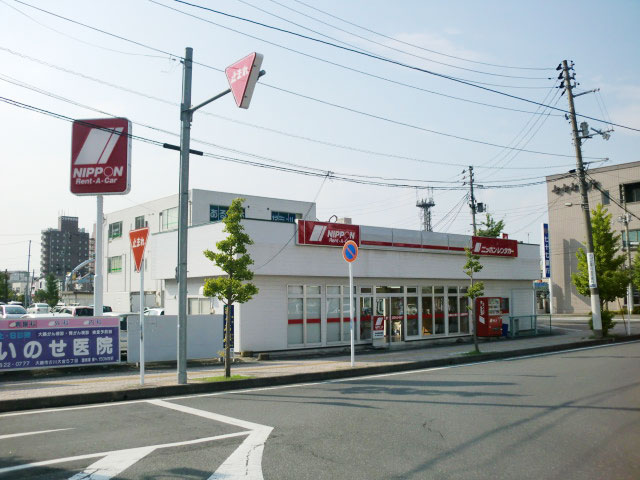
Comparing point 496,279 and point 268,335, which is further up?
point 496,279

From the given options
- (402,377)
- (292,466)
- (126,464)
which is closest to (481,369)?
(402,377)

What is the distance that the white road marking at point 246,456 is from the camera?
5742 millimetres

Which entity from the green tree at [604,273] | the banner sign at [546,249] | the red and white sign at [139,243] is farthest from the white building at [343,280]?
the banner sign at [546,249]

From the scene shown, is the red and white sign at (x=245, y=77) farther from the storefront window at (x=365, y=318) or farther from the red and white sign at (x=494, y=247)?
the red and white sign at (x=494, y=247)

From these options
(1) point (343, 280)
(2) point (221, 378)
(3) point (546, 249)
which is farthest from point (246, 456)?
(3) point (546, 249)

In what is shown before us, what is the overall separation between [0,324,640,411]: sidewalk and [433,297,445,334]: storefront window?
14.4ft

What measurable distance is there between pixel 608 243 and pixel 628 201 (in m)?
27.9

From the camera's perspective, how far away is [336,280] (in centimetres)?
2162

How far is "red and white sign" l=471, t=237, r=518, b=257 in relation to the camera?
87.7ft

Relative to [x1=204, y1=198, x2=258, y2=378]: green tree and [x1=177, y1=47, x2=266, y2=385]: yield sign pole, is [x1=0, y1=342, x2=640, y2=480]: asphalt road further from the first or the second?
[x1=204, y1=198, x2=258, y2=378]: green tree

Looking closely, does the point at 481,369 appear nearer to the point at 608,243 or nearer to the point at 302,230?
the point at 302,230

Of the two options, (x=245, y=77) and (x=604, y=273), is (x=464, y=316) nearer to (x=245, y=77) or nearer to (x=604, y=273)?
(x=604, y=273)

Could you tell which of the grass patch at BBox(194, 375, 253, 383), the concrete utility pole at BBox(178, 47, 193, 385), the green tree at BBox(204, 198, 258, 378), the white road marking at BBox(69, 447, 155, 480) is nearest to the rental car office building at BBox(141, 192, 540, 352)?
the green tree at BBox(204, 198, 258, 378)

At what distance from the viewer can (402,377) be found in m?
13.9
